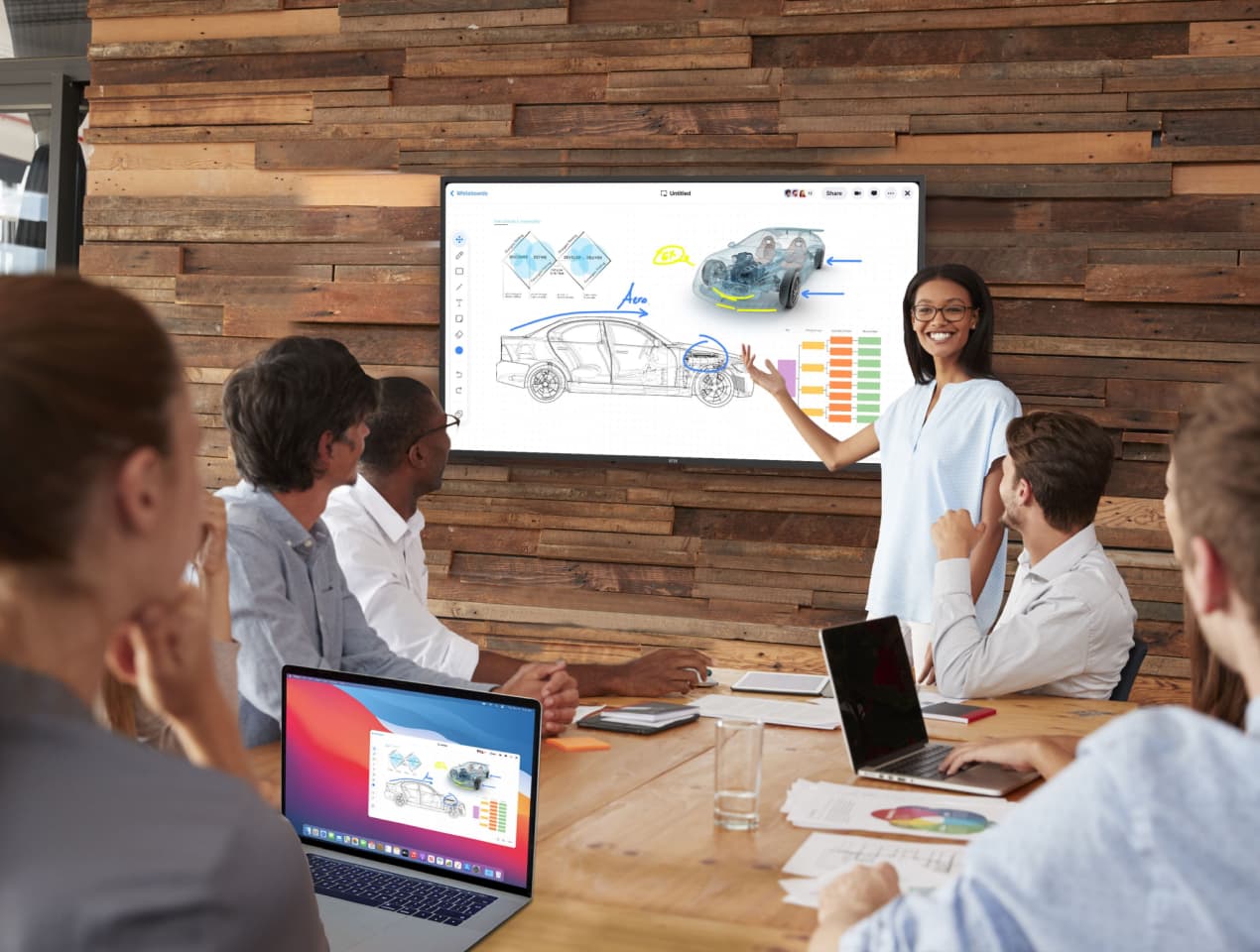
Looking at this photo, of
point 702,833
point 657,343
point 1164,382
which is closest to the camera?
point 702,833

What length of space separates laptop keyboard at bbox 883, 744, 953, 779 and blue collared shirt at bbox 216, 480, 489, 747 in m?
0.85

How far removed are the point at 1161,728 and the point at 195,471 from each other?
65 cm

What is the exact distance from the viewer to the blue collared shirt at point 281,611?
2035mm

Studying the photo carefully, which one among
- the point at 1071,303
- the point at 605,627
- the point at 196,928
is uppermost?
the point at 1071,303

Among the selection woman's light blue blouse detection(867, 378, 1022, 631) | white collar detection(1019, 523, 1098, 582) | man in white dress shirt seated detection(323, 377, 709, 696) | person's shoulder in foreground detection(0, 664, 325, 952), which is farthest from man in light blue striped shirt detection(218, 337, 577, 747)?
woman's light blue blouse detection(867, 378, 1022, 631)

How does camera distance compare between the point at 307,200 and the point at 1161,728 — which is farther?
the point at 307,200

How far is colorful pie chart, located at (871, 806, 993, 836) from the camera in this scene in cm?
158

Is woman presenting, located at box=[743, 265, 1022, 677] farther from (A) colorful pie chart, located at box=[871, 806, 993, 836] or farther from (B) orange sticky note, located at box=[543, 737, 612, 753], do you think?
(A) colorful pie chart, located at box=[871, 806, 993, 836]

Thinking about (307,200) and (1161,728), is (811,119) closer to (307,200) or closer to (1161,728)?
(307,200)

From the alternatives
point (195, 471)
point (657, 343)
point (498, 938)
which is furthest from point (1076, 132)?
point (195, 471)

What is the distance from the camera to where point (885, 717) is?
198 centimetres

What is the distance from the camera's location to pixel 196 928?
0.69m

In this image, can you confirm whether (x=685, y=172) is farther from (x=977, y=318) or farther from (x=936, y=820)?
(x=936, y=820)

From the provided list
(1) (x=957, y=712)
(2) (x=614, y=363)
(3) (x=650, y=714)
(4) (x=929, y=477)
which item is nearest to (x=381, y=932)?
(3) (x=650, y=714)
